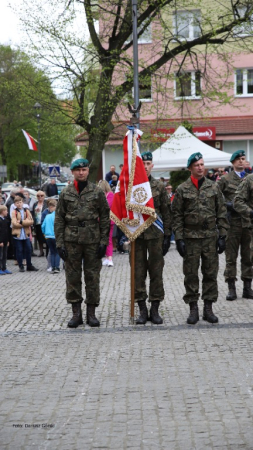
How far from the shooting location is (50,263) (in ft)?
53.4

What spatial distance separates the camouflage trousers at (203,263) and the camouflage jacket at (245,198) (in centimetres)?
108

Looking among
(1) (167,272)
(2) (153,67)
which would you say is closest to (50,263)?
(1) (167,272)

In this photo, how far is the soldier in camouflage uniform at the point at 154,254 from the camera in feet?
29.7

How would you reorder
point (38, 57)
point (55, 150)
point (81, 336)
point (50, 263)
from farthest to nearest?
point (55, 150) → point (38, 57) → point (50, 263) → point (81, 336)

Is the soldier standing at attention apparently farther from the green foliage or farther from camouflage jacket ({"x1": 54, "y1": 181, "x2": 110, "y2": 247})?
the green foliage

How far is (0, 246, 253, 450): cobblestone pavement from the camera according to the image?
507cm

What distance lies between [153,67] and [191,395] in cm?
1713

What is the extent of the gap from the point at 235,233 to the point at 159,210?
1.93 m

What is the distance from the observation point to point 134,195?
8.98m

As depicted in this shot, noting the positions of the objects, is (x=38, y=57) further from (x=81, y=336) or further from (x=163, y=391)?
(x=163, y=391)

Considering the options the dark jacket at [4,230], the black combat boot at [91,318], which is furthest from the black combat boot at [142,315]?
the dark jacket at [4,230]

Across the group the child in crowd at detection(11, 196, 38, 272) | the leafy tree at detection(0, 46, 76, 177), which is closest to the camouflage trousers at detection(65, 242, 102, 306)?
the child in crowd at detection(11, 196, 38, 272)

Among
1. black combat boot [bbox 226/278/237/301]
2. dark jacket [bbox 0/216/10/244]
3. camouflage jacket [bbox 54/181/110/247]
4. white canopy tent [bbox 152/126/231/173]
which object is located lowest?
black combat boot [bbox 226/278/237/301]

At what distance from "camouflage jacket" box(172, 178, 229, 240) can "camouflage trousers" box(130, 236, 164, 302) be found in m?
0.34
